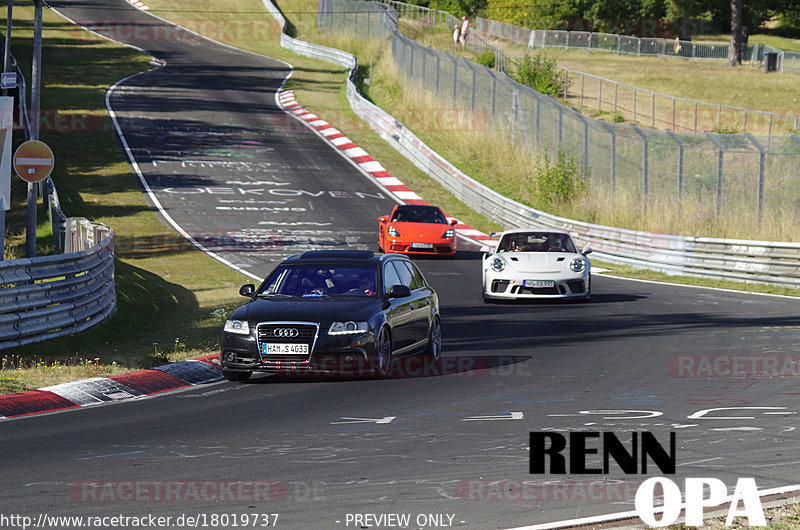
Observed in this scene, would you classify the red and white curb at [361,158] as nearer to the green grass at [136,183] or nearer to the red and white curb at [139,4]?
the green grass at [136,183]

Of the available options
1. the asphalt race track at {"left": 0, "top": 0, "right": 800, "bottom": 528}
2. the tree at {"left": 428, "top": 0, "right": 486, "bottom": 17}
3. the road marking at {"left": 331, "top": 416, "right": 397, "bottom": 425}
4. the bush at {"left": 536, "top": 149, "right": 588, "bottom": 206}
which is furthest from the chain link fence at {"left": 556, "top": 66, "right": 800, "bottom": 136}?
the road marking at {"left": 331, "top": 416, "right": 397, "bottom": 425}

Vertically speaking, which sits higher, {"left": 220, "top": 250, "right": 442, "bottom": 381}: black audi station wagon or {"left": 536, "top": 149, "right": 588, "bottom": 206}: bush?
{"left": 220, "top": 250, "right": 442, "bottom": 381}: black audi station wagon

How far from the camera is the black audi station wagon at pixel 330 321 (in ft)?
39.4

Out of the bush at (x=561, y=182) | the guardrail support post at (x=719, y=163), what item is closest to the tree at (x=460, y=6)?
the bush at (x=561, y=182)

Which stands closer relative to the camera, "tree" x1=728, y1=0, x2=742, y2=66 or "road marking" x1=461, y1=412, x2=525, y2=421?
"road marking" x1=461, y1=412, x2=525, y2=421

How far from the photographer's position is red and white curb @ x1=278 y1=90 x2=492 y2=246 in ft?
112

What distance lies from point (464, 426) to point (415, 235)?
19.2 meters

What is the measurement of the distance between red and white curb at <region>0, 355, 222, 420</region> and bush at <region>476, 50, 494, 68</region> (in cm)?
4840

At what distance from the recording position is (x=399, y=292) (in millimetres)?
12922

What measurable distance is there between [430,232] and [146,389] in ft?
57.0

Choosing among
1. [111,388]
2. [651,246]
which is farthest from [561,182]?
[111,388]

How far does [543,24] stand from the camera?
3866 inches

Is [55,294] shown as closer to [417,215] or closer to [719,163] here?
[417,215]

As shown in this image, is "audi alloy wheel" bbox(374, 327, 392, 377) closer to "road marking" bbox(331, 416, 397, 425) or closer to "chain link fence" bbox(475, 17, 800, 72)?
"road marking" bbox(331, 416, 397, 425)
